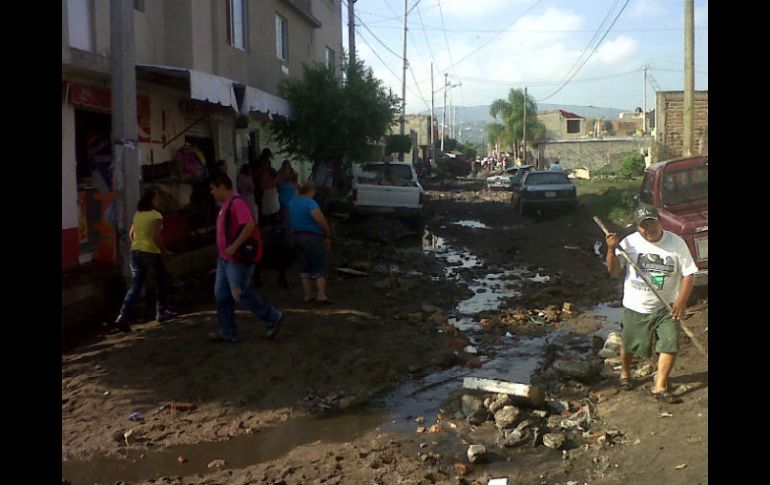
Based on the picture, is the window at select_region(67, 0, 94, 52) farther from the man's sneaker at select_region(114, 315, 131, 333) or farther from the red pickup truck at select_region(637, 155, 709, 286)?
the red pickup truck at select_region(637, 155, 709, 286)

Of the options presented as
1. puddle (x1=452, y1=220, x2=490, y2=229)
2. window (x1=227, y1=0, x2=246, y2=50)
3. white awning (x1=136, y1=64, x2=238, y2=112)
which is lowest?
puddle (x1=452, y1=220, x2=490, y2=229)

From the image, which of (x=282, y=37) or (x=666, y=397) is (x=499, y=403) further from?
(x=282, y=37)

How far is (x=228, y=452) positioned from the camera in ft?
16.9

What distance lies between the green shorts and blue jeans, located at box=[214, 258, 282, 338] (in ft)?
11.2

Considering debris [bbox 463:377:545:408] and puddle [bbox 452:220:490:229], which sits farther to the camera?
puddle [bbox 452:220:490:229]

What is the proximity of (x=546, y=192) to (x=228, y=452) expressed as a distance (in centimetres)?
1885

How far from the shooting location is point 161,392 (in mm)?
6125

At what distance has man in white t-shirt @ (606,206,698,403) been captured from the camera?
18.6 feet

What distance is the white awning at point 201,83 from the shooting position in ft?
33.5

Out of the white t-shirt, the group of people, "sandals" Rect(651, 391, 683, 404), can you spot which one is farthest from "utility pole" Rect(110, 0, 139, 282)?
"sandals" Rect(651, 391, 683, 404)

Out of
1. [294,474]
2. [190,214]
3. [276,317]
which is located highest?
[190,214]
